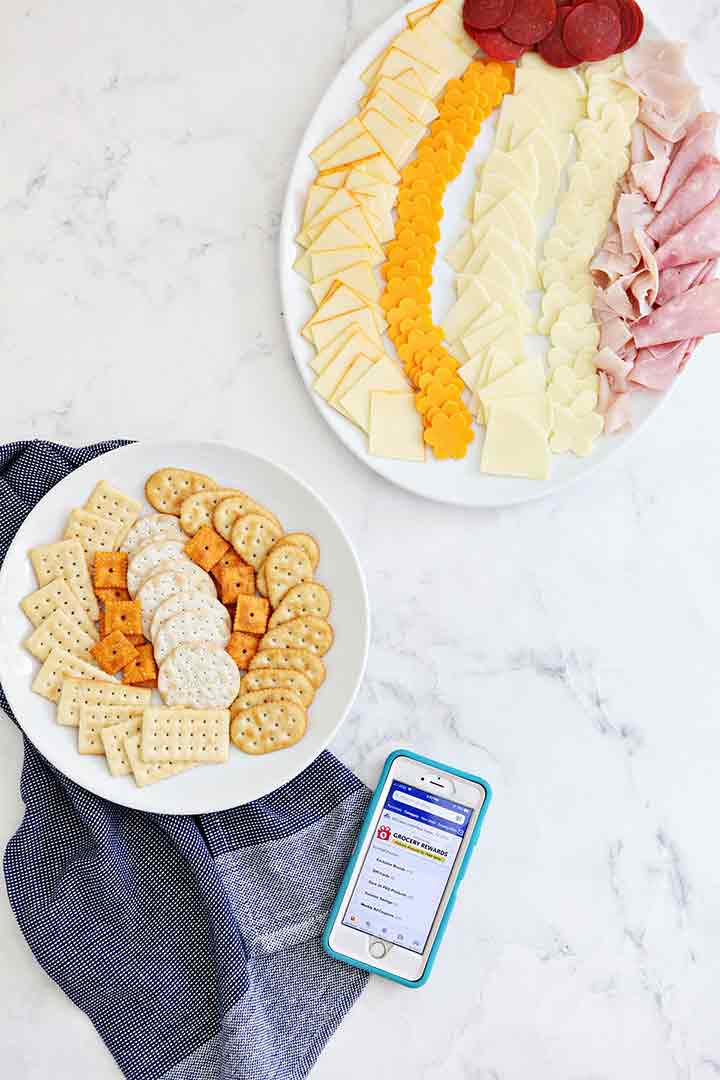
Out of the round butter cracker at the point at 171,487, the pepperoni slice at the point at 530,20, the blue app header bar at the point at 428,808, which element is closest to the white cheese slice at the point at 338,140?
the pepperoni slice at the point at 530,20

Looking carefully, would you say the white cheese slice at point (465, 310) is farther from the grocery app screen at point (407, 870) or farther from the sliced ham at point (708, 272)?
the grocery app screen at point (407, 870)

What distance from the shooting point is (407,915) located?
1.26 m

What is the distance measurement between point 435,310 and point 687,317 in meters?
0.30

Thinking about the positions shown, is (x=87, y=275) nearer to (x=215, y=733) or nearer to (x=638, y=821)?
(x=215, y=733)

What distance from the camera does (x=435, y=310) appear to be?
132cm

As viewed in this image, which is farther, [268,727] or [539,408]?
[539,408]

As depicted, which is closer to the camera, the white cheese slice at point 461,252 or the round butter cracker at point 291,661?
the round butter cracker at point 291,661

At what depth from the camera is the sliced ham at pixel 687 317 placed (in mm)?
1259

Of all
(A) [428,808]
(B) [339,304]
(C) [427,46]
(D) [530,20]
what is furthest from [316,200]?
(A) [428,808]

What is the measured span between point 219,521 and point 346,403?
0.21 m

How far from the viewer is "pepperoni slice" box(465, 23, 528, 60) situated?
4.26 ft

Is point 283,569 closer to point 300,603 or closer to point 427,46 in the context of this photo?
point 300,603

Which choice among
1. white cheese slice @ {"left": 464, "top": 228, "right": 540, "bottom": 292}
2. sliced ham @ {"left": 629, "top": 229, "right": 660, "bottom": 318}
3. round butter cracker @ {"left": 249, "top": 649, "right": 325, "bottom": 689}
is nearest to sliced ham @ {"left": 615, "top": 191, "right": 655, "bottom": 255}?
sliced ham @ {"left": 629, "top": 229, "right": 660, "bottom": 318}

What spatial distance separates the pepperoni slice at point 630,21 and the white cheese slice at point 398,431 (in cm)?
50
